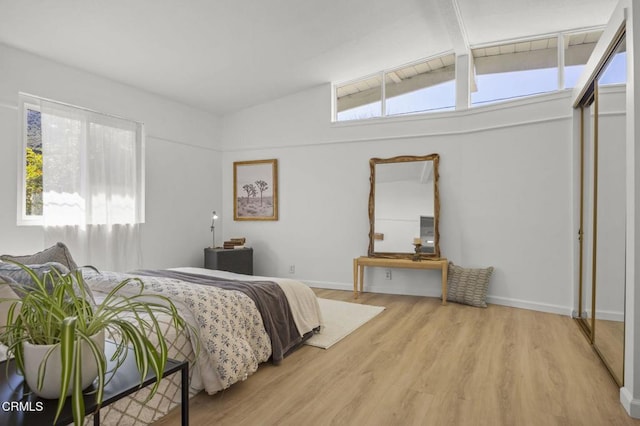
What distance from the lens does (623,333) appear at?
7.89ft

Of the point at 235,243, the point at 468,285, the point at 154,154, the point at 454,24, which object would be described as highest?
the point at 454,24

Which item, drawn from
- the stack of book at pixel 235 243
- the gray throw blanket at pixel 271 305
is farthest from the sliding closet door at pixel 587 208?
the stack of book at pixel 235 243

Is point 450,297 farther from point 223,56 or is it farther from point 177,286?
point 223,56

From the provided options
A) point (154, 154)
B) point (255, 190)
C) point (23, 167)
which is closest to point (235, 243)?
point (255, 190)

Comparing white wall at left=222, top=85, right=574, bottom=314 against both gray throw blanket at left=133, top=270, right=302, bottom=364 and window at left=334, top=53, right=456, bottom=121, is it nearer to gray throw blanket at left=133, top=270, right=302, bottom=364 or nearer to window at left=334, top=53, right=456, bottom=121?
window at left=334, top=53, right=456, bottom=121

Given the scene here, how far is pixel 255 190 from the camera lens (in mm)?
6398

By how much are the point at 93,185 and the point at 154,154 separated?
3.43 feet

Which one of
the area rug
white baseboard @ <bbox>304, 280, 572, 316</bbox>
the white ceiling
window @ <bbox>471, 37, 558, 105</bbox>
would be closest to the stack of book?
white baseboard @ <bbox>304, 280, 572, 316</bbox>

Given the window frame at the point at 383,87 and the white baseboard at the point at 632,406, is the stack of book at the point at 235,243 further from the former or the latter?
the white baseboard at the point at 632,406

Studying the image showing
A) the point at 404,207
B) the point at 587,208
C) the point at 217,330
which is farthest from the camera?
the point at 404,207

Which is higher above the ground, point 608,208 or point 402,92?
point 402,92

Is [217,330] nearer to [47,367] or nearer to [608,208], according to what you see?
[47,367]

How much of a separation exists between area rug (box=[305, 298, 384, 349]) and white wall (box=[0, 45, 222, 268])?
2474mm

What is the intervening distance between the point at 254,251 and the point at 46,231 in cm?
303
